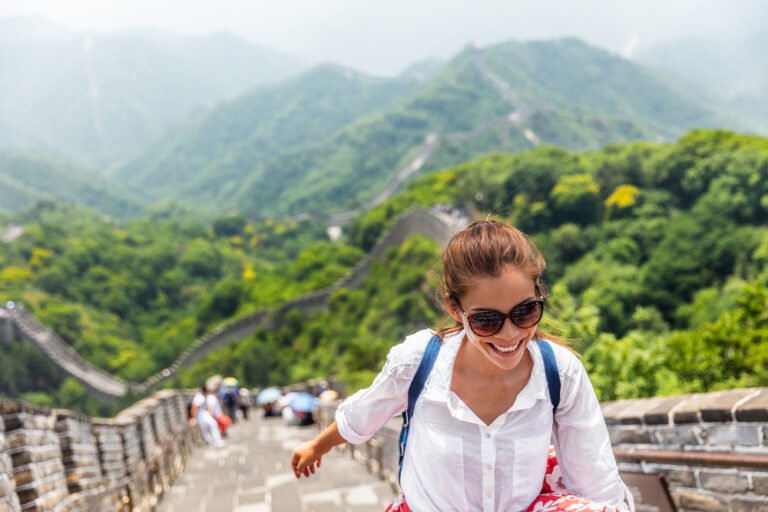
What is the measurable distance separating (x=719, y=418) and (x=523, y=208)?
29.1 meters

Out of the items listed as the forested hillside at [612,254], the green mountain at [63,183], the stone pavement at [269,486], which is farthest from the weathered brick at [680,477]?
the green mountain at [63,183]

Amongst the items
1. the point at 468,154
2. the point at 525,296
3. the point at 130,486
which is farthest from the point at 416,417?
the point at 468,154

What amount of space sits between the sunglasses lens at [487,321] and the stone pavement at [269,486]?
3.30 meters

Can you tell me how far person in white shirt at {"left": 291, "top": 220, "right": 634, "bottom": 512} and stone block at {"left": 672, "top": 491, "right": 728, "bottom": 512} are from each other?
1.22 metres

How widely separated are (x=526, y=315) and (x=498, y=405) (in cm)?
28

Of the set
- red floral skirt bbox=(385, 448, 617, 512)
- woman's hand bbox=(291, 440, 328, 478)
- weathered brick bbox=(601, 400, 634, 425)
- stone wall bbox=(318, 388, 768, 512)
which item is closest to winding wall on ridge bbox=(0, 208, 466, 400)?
weathered brick bbox=(601, 400, 634, 425)

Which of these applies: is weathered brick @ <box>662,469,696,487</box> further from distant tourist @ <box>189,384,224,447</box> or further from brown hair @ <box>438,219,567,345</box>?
distant tourist @ <box>189,384,224,447</box>

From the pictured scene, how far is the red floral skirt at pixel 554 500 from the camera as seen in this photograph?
1.67 m

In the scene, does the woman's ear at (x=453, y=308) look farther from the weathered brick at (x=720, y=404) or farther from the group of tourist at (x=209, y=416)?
the group of tourist at (x=209, y=416)

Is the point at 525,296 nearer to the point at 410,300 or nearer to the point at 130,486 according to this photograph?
the point at 130,486

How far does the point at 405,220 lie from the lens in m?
33.9

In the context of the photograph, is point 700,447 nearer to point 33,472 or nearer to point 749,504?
point 749,504

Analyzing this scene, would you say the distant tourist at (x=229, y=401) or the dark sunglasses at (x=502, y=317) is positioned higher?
the dark sunglasses at (x=502, y=317)

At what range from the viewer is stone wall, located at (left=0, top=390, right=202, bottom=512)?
3.16 metres
